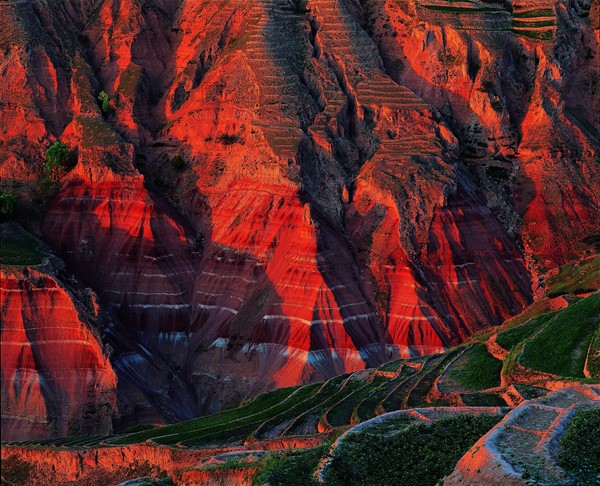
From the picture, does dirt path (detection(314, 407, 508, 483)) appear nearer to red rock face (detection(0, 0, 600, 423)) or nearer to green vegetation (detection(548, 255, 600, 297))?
green vegetation (detection(548, 255, 600, 297))

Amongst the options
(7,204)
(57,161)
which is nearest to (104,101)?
(57,161)

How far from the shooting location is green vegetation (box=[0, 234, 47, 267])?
359 ft

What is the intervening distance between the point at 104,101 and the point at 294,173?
68.4 ft

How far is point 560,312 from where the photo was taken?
3238 inches

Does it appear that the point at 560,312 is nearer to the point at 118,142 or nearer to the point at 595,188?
the point at 595,188

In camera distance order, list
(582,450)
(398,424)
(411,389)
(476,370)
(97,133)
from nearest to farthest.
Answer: (582,450) → (398,424) → (411,389) → (476,370) → (97,133)

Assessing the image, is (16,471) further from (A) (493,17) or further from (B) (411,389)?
(A) (493,17)

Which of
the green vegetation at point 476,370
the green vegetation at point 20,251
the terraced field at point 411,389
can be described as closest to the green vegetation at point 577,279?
the terraced field at point 411,389

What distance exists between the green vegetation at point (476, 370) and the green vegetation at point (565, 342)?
2510 mm

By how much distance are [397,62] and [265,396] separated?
134 ft

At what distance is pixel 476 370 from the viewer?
258 feet

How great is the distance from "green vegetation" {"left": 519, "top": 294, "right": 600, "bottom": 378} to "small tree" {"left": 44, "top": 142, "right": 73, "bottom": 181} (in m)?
54.0

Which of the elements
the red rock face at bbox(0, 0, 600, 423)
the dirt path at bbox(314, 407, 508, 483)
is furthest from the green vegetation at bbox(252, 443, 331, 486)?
the red rock face at bbox(0, 0, 600, 423)

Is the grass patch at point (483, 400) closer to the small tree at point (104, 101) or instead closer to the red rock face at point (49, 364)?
the red rock face at point (49, 364)
